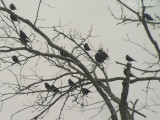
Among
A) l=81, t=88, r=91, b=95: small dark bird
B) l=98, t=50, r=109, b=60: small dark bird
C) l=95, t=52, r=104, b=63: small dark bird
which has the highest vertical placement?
l=98, t=50, r=109, b=60: small dark bird

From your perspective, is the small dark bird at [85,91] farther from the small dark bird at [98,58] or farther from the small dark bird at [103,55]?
the small dark bird at [103,55]

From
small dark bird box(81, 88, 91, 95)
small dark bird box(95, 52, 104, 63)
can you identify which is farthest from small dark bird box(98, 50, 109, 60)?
small dark bird box(81, 88, 91, 95)

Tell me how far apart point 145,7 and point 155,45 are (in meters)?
0.92

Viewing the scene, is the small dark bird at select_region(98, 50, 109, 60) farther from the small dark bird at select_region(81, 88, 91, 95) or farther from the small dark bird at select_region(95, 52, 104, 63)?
the small dark bird at select_region(81, 88, 91, 95)

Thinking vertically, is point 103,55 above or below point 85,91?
above

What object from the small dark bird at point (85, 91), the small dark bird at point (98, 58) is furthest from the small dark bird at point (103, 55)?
the small dark bird at point (85, 91)

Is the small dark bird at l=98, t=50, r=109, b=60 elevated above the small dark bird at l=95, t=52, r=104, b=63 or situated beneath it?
elevated above

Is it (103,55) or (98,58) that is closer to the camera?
(103,55)

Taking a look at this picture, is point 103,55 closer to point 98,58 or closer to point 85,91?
point 98,58

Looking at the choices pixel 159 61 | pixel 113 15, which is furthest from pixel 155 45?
pixel 113 15

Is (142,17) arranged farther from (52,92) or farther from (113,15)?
(52,92)

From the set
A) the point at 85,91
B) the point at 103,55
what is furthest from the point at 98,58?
the point at 85,91

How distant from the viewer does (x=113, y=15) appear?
5031 mm

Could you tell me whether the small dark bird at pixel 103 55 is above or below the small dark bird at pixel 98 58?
above
